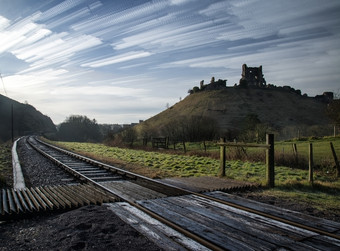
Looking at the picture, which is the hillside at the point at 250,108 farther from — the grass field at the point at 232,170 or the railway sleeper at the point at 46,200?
the railway sleeper at the point at 46,200

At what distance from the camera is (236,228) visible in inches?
189

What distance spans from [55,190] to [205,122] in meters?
40.4

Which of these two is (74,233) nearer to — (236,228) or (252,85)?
(236,228)

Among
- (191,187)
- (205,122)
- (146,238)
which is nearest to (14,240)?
(146,238)

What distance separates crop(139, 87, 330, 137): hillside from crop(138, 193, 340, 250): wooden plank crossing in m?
68.4

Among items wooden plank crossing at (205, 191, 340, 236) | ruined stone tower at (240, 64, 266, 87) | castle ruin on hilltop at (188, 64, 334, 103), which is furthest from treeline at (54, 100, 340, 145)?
ruined stone tower at (240, 64, 266, 87)

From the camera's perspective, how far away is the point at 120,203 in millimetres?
6461

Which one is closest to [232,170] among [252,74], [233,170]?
[233,170]

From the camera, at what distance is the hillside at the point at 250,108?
3204 inches

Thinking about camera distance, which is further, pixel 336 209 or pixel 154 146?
pixel 154 146

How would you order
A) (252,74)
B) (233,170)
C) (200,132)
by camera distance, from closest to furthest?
(233,170)
(200,132)
(252,74)

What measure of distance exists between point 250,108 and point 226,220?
88.6 m

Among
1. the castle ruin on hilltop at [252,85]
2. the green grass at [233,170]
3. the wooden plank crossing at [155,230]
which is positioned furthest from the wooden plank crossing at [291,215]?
the castle ruin on hilltop at [252,85]

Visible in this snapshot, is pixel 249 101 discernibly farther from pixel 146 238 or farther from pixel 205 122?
pixel 146 238
